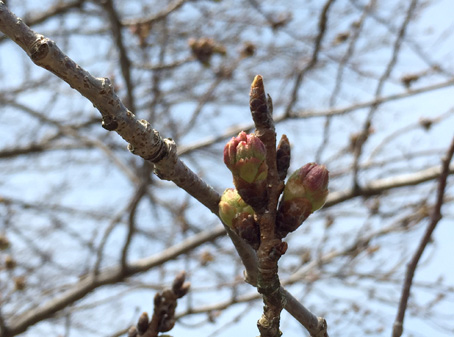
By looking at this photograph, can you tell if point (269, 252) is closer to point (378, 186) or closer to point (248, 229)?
point (248, 229)

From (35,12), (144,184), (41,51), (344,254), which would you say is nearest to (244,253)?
(41,51)

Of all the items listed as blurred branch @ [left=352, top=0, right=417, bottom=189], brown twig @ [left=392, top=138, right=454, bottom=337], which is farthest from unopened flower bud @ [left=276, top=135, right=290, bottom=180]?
blurred branch @ [left=352, top=0, right=417, bottom=189]

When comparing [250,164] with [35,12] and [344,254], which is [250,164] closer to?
[344,254]

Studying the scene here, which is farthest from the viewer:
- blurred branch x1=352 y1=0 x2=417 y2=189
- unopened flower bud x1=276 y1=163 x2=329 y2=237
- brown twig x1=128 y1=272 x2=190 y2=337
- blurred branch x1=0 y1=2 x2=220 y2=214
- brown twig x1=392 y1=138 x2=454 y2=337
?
blurred branch x1=352 y1=0 x2=417 y2=189

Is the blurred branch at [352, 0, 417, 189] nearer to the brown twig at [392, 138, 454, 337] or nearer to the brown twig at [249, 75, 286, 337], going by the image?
the brown twig at [392, 138, 454, 337]

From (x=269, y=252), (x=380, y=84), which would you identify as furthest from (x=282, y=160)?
(x=380, y=84)

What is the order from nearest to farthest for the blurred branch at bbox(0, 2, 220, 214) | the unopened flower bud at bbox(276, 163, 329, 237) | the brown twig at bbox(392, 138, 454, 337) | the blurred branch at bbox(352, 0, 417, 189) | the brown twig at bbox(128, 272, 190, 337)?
the blurred branch at bbox(0, 2, 220, 214)
the unopened flower bud at bbox(276, 163, 329, 237)
the brown twig at bbox(128, 272, 190, 337)
the brown twig at bbox(392, 138, 454, 337)
the blurred branch at bbox(352, 0, 417, 189)

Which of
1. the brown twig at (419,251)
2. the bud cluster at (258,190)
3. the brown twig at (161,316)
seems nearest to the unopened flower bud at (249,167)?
the bud cluster at (258,190)
